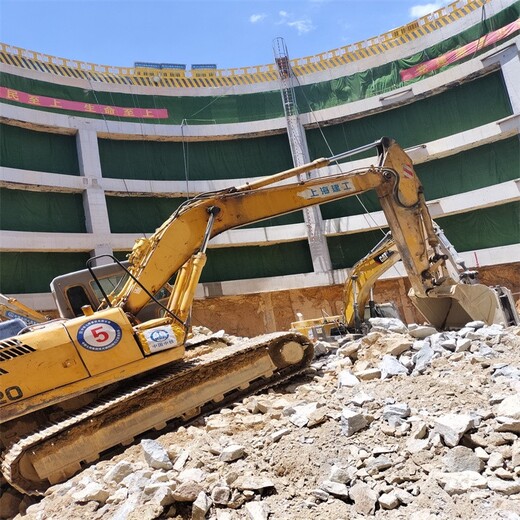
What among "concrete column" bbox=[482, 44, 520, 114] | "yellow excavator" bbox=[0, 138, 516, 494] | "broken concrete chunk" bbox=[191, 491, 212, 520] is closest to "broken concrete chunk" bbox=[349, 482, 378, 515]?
"broken concrete chunk" bbox=[191, 491, 212, 520]

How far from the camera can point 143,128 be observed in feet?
78.6

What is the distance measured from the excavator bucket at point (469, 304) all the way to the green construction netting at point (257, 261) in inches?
574

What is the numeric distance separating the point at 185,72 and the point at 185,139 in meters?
3.96

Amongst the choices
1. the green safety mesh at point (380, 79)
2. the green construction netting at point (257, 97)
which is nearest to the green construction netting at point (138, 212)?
the green construction netting at point (257, 97)

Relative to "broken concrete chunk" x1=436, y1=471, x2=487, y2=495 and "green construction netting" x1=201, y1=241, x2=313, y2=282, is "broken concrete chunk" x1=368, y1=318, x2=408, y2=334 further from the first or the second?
"green construction netting" x1=201, y1=241, x2=313, y2=282

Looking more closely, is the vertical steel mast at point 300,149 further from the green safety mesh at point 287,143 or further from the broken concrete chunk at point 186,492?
the broken concrete chunk at point 186,492

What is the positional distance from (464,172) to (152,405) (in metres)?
20.0

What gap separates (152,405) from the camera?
21.1 feet

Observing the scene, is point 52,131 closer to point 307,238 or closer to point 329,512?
point 307,238

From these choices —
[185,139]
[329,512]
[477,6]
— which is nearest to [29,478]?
[329,512]

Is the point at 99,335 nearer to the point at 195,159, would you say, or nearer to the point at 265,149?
the point at 195,159

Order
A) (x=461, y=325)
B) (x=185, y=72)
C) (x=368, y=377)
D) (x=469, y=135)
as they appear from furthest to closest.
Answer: (x=185, y=72), (x=469, y=135), (x=461, y=325), (x=368, y=377)

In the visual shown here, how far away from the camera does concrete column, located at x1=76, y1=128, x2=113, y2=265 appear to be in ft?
70.3

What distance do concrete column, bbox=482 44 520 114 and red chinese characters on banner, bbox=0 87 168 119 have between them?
1531 centimetres
